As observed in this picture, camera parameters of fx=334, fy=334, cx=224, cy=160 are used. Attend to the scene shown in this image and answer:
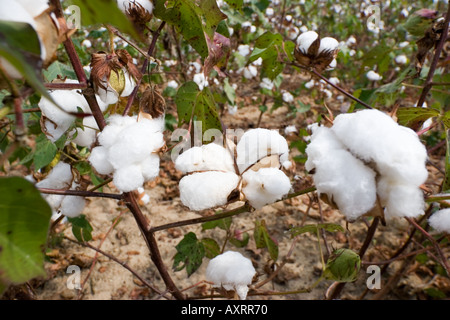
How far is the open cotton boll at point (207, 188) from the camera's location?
48 centimetres

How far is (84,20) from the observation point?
0.91ft

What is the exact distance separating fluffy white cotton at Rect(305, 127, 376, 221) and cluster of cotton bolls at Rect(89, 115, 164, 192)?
0.89 ft

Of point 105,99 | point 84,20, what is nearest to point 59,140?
point 105,99

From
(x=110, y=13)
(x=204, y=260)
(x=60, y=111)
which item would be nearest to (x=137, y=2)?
(x=60, y=111)

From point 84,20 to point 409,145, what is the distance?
0.37 meters

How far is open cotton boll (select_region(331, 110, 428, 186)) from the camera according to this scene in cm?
39

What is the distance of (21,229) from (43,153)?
0.48 meters

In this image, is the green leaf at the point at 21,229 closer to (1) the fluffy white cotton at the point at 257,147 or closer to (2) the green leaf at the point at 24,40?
(2) the green leaf at the point at 24,40

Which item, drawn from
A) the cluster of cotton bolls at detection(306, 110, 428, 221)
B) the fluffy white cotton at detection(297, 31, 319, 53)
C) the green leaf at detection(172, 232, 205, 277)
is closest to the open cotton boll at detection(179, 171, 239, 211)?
the cluster of cotton bolls at detection(306, 110, 428, 221)

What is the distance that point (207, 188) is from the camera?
0.48 meters

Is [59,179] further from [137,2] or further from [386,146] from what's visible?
[386,146]

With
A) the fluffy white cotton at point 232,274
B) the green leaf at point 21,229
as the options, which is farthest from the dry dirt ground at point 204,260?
the green leaf at point 21,229

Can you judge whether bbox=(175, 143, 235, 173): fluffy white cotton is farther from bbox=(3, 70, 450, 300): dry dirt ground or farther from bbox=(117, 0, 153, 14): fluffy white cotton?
bbox=(3, 70, 450, 300): dry dirt ground
